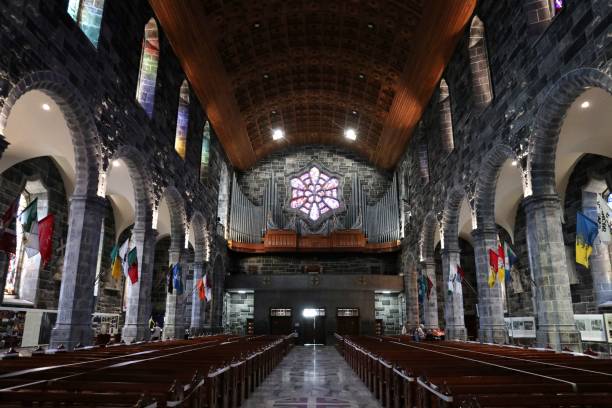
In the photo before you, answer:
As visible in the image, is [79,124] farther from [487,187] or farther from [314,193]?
[314,193]

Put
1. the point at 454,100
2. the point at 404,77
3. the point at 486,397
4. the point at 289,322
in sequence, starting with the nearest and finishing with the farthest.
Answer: the point at 486,397
the point at 454,100
the point at 404,77
the point at 289,322

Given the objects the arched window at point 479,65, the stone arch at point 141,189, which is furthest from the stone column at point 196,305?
the arched window at point 479,65

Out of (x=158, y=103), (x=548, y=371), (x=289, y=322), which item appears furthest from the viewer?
(x=289, y=322)

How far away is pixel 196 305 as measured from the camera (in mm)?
20938

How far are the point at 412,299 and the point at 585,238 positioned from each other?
15814 mm

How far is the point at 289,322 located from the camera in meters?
27.0

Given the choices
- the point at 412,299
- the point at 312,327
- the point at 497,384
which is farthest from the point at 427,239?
the point at 497,384

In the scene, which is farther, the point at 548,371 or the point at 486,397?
the point at 548,371

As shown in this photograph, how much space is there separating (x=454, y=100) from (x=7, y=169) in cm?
1545

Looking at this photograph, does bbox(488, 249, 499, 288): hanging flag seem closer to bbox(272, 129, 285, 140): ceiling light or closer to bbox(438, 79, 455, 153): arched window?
bbox(438, 79, 455, 153): arched window

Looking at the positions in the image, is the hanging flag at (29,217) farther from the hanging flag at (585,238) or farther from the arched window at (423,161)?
the arched window at (423,161)

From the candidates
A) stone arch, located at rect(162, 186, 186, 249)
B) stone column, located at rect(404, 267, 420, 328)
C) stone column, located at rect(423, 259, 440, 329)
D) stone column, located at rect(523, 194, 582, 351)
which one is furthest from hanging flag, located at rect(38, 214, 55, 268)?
stone column, located at rect(404, 267, 420, 328)

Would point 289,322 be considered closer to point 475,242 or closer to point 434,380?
point 475,242

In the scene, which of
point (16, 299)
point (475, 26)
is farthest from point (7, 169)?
point (475, 26)
